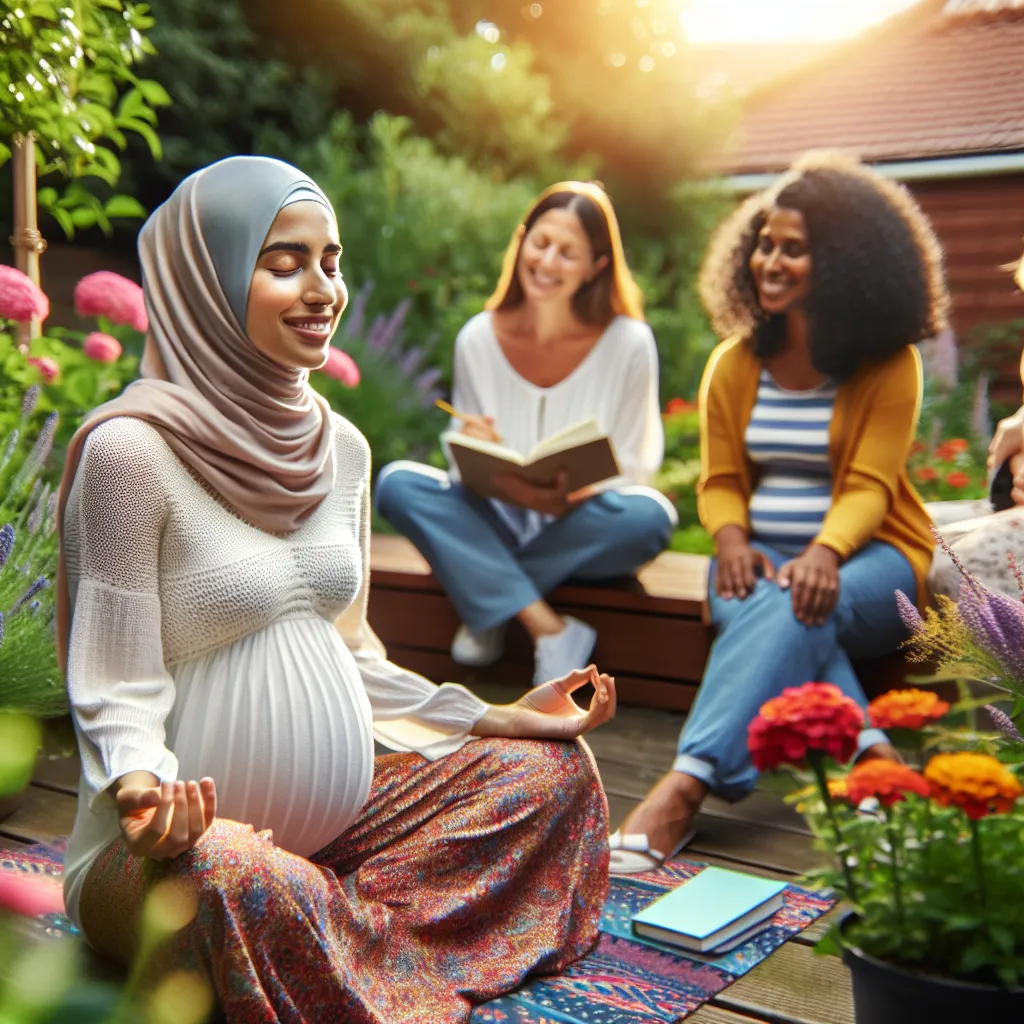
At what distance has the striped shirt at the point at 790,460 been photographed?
307 centimetres

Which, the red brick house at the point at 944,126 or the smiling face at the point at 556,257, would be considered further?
the red brick house at the point at 944,126

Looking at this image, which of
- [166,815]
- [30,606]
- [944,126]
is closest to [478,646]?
[30,606]

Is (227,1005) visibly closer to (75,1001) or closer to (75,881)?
(75,881)

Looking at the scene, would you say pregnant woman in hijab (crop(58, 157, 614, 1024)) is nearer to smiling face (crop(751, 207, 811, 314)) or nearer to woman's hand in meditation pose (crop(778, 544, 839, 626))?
woman's hand in meditation pose (crop(778, 544, 839, 626))

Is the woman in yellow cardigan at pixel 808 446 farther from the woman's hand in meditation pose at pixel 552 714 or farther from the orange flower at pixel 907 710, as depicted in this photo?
the orange flower at pixel 907 710

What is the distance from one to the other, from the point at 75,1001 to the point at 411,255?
263 inches

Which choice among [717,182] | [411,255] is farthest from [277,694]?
[717,182]

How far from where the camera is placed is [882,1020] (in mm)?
1309

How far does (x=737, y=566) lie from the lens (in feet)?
9.78

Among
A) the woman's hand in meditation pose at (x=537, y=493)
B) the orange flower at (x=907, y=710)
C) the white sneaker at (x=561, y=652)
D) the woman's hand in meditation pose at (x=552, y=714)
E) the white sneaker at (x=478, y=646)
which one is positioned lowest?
the white sneaker at (x=478, y=646)

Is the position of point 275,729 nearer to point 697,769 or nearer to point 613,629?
point 697,769

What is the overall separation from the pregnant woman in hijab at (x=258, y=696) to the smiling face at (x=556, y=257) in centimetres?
179

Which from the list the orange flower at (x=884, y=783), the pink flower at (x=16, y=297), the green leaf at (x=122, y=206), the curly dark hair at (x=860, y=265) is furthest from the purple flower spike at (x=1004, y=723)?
the green leaf at (x=122, y=206)

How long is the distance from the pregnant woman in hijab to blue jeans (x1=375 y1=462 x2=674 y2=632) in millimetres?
1623
